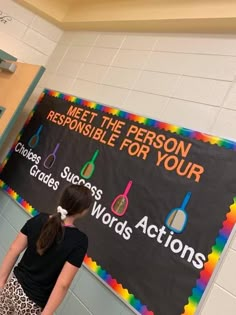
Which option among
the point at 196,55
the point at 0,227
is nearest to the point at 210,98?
the point at 196,55

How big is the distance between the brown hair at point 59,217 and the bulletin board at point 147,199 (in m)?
0.42

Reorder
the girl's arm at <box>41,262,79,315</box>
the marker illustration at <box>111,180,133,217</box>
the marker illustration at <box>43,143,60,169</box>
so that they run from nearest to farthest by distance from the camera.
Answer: the girl's arm at <box>41,262,79,315</box>, the marker illustration at <box>111,180,133,217</box>, the marker illustration at <box>43,143,60,169</box>

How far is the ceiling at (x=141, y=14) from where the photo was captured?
183cm

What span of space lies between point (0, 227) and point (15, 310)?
1308 mm

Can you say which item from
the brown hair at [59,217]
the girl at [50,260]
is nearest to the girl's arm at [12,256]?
the girl at [50,260]

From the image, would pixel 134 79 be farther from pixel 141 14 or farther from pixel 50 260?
pixel 50 260

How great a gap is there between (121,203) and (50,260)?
0.55 m

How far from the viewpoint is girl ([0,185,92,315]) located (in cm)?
133

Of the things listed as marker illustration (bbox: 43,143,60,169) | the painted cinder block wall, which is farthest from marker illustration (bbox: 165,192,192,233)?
→ marker illustration (bbox: 43,143,60,169)

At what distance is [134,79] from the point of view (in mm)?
2225

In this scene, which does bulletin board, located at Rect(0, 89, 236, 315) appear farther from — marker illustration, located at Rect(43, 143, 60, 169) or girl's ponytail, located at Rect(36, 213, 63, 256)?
girl's ponytail, located at Rect(36, 213, 63, 256)

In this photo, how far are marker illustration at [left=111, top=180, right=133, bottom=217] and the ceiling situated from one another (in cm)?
101

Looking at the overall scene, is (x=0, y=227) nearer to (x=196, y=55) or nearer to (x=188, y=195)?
(x=188, y=195)

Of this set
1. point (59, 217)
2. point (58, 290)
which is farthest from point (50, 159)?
point (58, 290)
